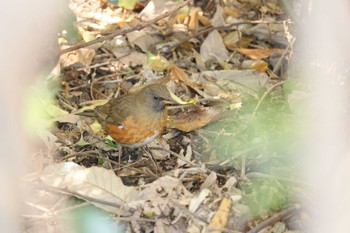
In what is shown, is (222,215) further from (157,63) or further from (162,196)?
(157,63)

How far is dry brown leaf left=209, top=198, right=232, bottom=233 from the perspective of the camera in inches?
118

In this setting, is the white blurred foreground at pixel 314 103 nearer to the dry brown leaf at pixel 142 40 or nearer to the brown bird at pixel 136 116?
the brown bird at pixel 136 116

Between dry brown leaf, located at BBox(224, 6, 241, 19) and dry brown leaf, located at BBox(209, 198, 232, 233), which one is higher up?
dry brown leaf, located at BBox(224, 6, 241, 19)

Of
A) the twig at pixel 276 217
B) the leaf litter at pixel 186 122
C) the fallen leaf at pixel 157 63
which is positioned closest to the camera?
the twig at pixel 276 217

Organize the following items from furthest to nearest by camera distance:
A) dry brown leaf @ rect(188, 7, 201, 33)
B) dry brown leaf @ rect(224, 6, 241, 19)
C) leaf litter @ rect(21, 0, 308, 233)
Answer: dry brown leaf @ rect(224, 6, 241, 19) → dry brown leaf @ rect(188, 7, 201, 33) → leaf litter @ rect(21, 0, 308, 233)

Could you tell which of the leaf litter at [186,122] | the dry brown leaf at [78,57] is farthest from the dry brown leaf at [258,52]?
the dry brown leaf at [78,57]

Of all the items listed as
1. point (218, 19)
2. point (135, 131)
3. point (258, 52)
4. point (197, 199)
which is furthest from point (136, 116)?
point (218, 19)

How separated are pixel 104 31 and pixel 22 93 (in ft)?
12.7

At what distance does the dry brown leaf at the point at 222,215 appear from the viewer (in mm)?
3000

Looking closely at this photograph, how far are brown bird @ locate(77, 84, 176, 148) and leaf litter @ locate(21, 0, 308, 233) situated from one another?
15 centimetres

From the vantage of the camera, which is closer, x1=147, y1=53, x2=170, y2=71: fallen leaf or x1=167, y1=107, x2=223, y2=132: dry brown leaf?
x1=167, y1=107, x2=223, y2=132: dry brown leaf

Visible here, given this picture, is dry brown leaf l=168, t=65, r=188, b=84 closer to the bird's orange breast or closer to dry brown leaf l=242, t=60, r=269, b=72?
dry brown leaf l=242, t=60, r=269, b=72

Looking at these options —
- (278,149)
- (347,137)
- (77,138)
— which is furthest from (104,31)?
(347,137)

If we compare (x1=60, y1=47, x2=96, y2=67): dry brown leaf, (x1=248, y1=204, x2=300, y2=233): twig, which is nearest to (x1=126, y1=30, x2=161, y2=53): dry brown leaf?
(x1=60, y1=47, x2=96, y2=67): dry brown leaf
